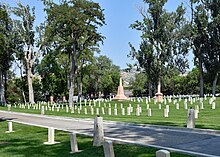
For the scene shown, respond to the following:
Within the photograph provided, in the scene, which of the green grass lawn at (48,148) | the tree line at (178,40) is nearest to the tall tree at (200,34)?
the tree line at (178,40)

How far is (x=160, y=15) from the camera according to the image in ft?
194

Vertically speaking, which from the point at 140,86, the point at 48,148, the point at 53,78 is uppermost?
the point at 53,78

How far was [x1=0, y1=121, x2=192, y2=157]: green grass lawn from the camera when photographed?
34.1 feet

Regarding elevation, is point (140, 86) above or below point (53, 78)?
below

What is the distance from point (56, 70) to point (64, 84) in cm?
614

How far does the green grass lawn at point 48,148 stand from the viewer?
34.1ft

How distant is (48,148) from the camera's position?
12.8 metres

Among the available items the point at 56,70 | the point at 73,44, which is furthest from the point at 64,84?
the point at 73,44

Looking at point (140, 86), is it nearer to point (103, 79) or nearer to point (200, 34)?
point (103, 79)

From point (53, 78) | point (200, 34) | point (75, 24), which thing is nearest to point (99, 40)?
point (75, 24)

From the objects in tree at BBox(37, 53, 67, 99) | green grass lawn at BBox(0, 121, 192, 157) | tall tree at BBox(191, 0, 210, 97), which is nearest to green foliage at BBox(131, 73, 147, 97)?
tree at BBox(37, 53, 67, 99)

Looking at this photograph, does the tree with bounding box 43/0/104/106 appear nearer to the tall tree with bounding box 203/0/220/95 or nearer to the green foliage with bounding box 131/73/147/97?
the tall tree with bounding box 203/0/220/95

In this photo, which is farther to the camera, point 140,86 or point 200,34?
point 140,86

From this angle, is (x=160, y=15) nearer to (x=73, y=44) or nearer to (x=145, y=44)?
(x=145, y=44)
